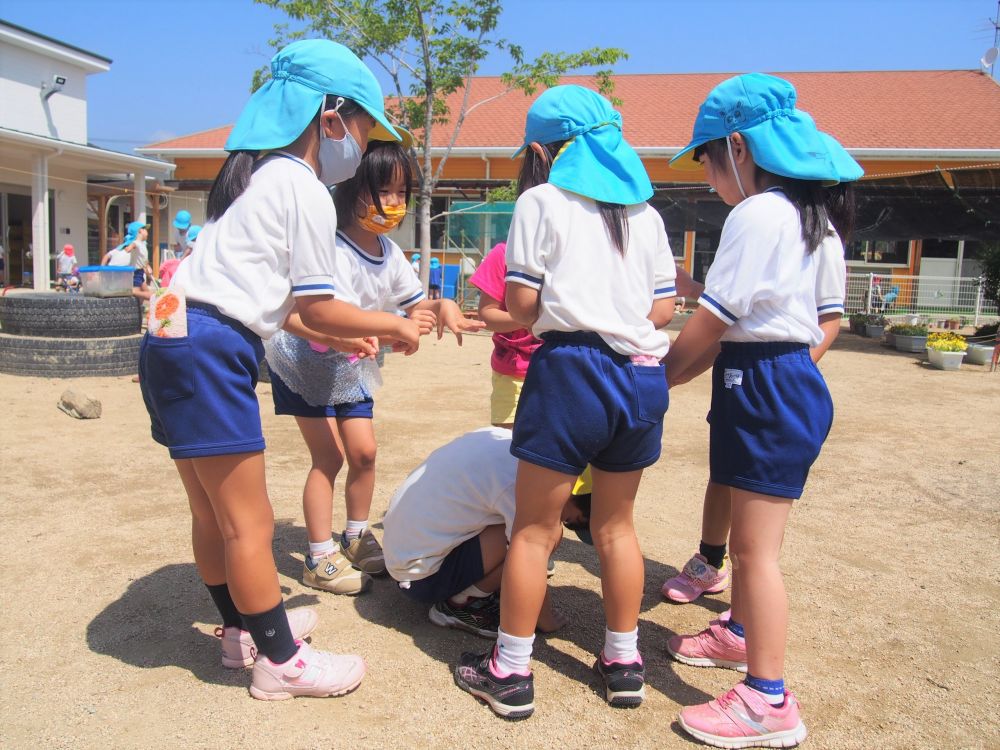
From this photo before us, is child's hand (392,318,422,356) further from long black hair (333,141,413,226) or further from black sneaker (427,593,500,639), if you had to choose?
black sneaker (427,593,500,639)

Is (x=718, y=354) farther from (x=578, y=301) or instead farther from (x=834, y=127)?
(x=834, y=127)

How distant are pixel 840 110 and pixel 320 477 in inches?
945

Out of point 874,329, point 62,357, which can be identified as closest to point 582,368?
point 62,357

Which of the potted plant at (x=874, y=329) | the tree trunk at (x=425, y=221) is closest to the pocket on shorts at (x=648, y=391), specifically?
the tree trunk at (x=425, y=221)

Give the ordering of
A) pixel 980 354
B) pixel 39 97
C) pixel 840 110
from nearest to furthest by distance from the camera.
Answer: pixel 980 354 → pixel 39 97 → pixel 840 110

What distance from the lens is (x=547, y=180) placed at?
7.50 feet

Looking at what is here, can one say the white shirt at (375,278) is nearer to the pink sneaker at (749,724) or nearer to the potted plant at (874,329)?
the pink sneaker at (749,724)

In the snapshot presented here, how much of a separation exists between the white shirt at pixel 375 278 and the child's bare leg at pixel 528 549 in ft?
3.77

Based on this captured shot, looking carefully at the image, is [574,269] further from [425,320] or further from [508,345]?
[508,345]

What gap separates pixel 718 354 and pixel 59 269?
19502 millimetres

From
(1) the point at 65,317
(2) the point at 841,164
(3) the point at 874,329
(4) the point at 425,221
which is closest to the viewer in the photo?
(2) the point at 841,164

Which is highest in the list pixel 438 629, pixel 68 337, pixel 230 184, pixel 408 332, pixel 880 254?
pixel 880 254

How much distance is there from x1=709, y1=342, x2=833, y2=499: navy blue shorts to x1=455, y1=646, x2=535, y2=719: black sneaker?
816 millimetres

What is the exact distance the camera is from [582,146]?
2180 millimetres
